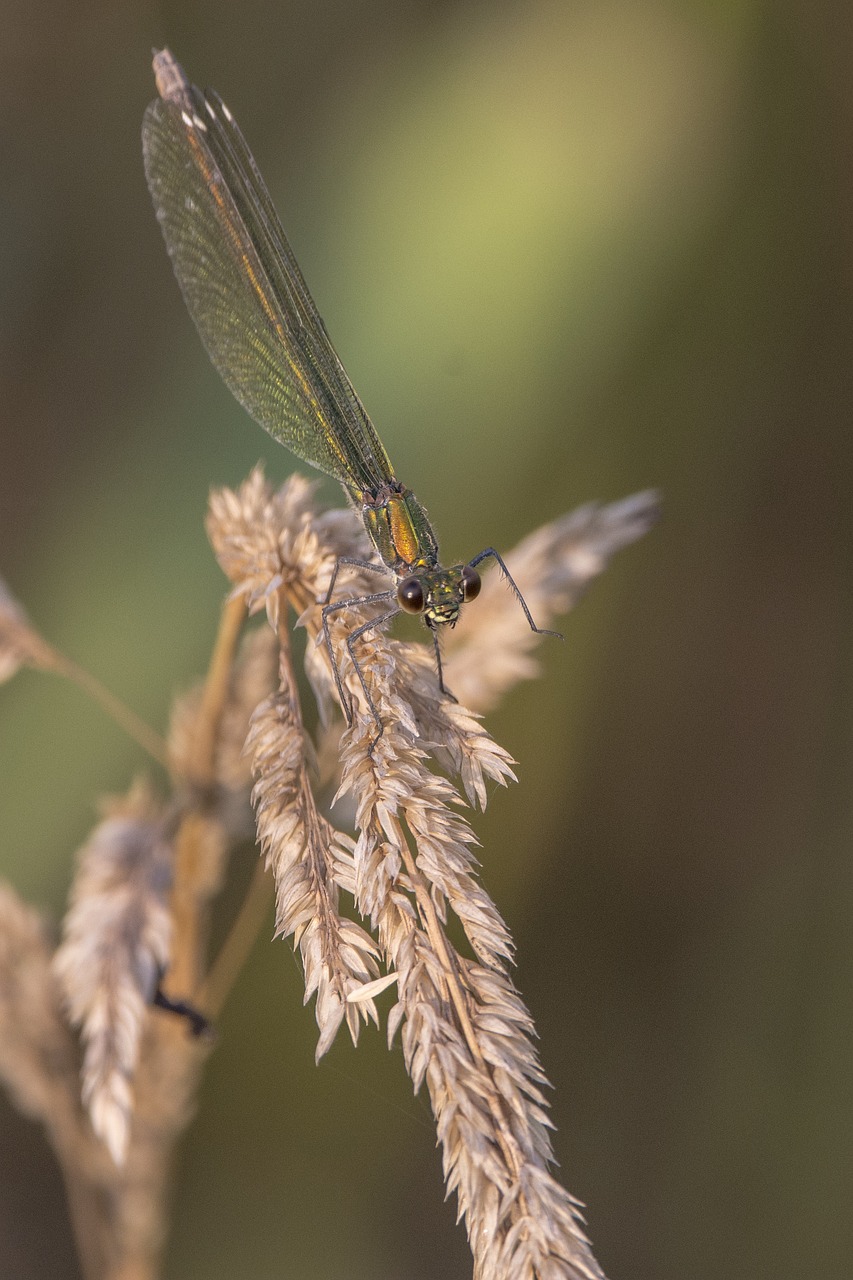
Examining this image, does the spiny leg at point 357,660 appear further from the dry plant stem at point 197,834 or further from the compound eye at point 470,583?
the compound eye at point 470,583

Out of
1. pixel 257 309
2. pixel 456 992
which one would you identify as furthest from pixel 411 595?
pixel 257 309

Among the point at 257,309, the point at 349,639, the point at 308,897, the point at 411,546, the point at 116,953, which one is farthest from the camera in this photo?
the point at 257,309

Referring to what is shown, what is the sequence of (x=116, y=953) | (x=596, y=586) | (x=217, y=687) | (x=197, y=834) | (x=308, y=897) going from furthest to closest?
1. (x=596, y=586)
2. (x=197, y=834)
3. (x=217, y=687)
4. (x=116, y=953)
5. (x=308, y=897)

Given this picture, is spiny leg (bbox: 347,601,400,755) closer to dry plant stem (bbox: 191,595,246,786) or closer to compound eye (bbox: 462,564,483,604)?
dry plant stem (bbox: 191,595,246,786)

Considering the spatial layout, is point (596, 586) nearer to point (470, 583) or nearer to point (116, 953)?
point (470, 583)

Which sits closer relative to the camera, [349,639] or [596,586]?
[349,639]

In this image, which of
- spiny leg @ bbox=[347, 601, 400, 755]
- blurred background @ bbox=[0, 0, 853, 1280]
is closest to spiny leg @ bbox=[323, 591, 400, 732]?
spiny leg @ bbox=[347, 601, 400, 755]
